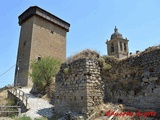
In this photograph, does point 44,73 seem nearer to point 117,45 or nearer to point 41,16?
point 41,16

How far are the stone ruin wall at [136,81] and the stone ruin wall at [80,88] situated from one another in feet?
2.10

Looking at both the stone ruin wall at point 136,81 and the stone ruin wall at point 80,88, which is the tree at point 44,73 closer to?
the stone ruin wall at point 80,88

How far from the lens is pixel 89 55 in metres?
9.48

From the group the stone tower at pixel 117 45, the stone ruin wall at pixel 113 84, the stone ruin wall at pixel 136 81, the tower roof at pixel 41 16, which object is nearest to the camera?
the stone ruin wall at pixel 136 81

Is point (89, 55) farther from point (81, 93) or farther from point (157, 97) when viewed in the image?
point (157, 97)

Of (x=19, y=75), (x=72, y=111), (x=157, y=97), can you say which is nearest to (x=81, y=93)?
(x=72, y=111)

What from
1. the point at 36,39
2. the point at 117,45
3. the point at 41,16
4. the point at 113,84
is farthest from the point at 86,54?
the point at 117,45

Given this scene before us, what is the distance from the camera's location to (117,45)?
126 ft

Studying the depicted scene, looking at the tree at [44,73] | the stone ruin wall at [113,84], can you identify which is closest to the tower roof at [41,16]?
the tree at [44,73]

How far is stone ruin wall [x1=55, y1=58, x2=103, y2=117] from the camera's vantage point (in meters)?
8.16

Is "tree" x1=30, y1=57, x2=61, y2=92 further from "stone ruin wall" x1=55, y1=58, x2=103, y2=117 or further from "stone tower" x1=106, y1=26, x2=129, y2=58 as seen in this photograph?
"stone tower" x1=106, y1=26, x2=129, y2=58

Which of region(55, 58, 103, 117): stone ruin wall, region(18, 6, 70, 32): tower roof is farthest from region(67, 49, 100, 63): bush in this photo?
region(18, 6, 70, 32): tower roof

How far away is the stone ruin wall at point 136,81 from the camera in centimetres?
A: 726

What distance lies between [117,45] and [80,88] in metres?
31.4
